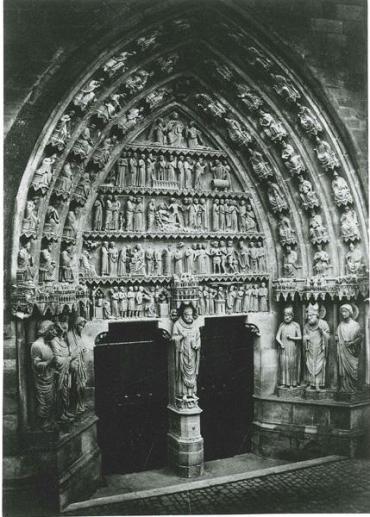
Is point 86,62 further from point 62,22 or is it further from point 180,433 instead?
point 180,433

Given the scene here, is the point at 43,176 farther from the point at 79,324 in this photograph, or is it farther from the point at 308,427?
the point at 308,427

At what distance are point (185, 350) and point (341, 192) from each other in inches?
136

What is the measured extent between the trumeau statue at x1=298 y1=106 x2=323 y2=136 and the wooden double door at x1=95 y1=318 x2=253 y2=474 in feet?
10.9

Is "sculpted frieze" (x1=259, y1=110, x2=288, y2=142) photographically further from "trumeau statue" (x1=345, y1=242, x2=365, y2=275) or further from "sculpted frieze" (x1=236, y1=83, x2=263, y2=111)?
"trumeau statue" (x1=345, y1=242, x2=365, y2=275)

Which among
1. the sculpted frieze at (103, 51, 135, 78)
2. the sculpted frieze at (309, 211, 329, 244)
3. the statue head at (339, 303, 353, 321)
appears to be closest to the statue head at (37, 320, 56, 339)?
the sculpted frieze at (103, 51, 135, 78)

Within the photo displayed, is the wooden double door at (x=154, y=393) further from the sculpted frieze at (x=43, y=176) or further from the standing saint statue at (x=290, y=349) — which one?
the sculpted frieze at (x=43, y=176)

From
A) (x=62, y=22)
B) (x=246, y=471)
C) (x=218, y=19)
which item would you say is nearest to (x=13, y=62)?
(x=62, y=22)

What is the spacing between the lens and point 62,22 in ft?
19.7

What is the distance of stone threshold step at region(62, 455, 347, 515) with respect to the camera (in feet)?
20.5

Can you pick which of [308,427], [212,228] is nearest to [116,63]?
[212,228]

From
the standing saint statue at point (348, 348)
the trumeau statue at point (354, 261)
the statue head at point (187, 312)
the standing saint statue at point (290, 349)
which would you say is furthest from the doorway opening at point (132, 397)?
the trumeau statue at point (354, 261)

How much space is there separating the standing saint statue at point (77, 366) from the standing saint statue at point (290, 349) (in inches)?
126

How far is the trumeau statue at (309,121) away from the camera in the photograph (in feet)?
23.8

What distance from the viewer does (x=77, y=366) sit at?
664cm
